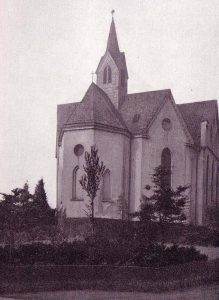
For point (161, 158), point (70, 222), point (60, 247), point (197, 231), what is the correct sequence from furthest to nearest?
point (161, 158), point (70, 222), point (197, 231), point (60, 247)

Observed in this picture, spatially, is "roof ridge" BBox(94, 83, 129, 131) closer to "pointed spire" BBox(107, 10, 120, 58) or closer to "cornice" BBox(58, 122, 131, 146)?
"cornice" BBox(58, 122, 131, 146)

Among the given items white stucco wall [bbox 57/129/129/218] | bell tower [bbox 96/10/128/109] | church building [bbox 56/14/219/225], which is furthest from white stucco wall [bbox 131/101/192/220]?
bell tower [bbox 96/10/128/109]

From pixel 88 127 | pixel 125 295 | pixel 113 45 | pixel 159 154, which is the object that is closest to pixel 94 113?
pixel 88 127

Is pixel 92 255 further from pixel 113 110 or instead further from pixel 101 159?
pixel 113 110

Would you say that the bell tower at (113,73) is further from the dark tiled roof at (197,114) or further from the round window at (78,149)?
the round window at (78,149)

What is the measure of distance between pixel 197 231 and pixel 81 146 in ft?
29.6

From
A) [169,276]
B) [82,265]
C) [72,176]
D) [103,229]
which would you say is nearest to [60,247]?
[82,265]

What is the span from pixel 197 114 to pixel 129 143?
8.55 meters

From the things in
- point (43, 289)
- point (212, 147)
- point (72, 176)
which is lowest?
point (43, 289)

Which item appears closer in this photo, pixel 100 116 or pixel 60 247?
pixel 60 247

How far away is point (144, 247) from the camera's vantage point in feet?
55.2

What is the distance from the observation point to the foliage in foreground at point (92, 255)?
1571cm

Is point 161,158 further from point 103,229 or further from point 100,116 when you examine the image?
point 103,229

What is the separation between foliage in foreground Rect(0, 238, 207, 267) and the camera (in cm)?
1571
